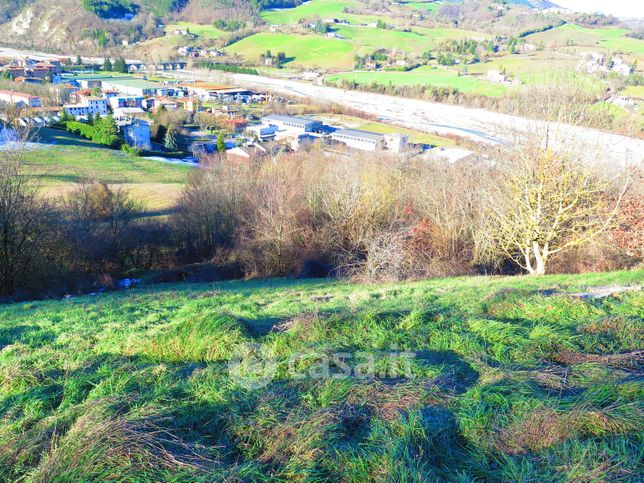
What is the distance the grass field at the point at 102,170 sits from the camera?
109 ft

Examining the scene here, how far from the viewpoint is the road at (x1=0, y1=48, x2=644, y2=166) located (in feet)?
48.8

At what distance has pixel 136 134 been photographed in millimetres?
50906

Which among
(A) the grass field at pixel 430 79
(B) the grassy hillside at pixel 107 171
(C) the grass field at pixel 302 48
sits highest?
(C) the grass field at pixel 302 48

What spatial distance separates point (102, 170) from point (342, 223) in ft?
93.2

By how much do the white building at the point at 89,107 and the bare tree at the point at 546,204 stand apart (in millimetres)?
59631

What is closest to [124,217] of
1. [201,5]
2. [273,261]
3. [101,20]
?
[273,261]

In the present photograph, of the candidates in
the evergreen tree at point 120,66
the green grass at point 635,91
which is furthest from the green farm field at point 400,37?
the green grass at point 635,91

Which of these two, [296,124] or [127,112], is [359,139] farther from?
[127,112]

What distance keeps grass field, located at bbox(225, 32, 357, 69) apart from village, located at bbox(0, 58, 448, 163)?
3040cm

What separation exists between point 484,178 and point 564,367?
53.7 feet

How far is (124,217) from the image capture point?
23078mm

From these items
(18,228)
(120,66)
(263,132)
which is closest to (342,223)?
(18,228)

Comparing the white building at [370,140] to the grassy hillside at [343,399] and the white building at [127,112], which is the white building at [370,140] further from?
the grassy hillside at [343,399]

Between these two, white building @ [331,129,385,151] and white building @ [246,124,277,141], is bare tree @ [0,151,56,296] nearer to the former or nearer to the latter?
white building @ [331,129,385,151]
